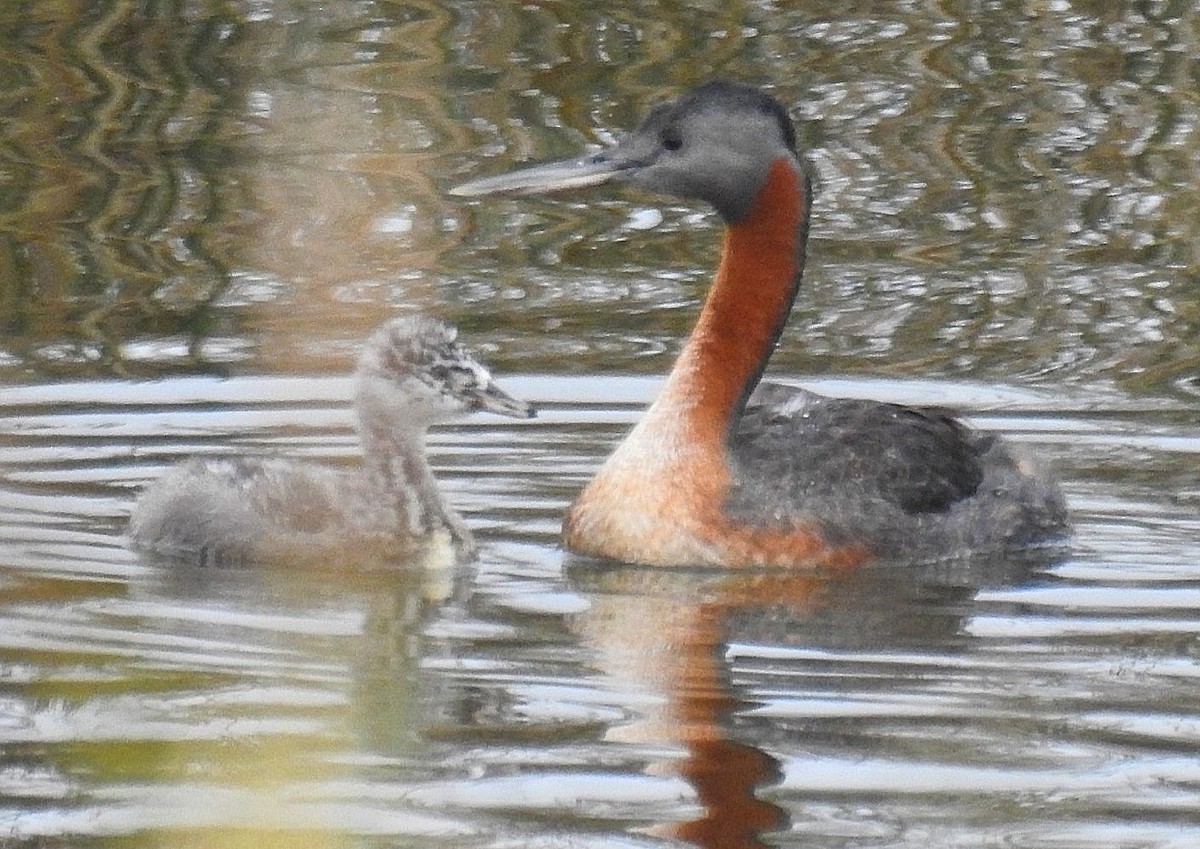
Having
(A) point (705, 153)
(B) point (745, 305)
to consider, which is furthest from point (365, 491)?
(A) point (705, 153)

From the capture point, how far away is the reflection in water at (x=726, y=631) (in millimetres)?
5531

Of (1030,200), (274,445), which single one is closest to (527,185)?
(274,445)

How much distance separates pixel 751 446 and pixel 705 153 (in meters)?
0.86

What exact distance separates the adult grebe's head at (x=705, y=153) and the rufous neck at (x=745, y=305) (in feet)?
0.23

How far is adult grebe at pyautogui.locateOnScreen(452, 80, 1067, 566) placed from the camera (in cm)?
791

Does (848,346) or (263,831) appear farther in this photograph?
(848,346)

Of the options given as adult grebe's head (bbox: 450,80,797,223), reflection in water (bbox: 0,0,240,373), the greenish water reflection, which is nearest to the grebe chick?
adult grebe's head (bbox: 450,80,797,223)

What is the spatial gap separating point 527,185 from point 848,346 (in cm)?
261

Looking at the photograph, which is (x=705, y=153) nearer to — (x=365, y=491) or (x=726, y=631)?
(x=365, y=491)

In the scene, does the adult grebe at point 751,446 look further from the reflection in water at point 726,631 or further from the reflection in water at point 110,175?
the reflection in water at point 110,175

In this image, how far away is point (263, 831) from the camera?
2.88m

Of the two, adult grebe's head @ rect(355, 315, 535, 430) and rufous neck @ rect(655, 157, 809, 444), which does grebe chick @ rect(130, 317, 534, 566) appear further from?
rufous neck @ rect(655, 157, 809, 444)

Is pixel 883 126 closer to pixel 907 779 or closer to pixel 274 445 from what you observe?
pixel 274 445

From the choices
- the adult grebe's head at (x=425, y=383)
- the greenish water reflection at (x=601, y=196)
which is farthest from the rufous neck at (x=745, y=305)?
the greenish water reflection at (x=601, y=196)
